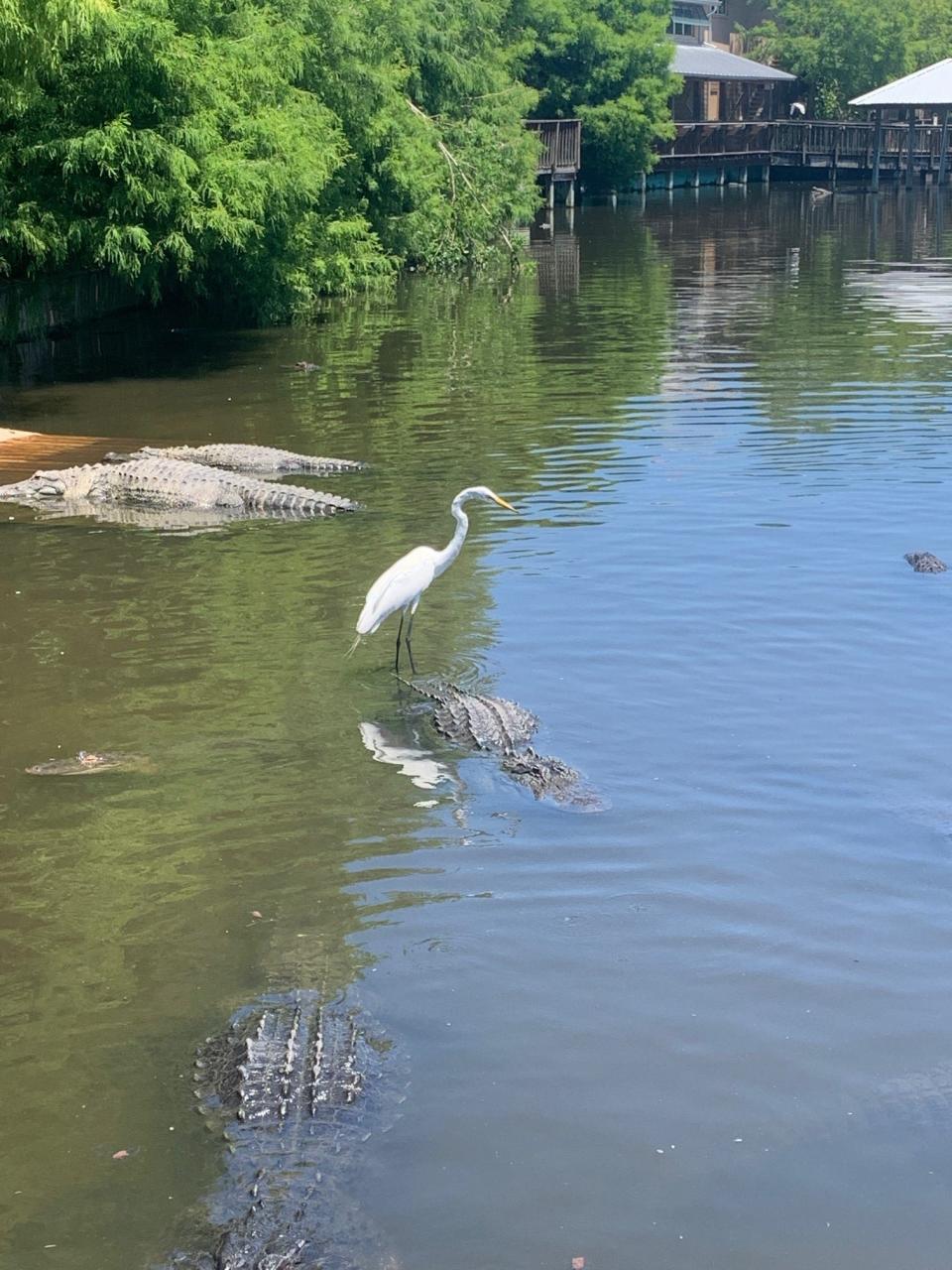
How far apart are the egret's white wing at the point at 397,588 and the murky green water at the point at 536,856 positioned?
0.56 metres

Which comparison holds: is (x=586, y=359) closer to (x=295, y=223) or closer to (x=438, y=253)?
(x=295, y=223)

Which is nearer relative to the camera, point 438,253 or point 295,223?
point 295,223

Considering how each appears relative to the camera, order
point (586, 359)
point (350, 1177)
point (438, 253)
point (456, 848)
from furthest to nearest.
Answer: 1. point (438, 253)
2. point (586, 359)
3. point (456, 848)
4. point (350, 1177)

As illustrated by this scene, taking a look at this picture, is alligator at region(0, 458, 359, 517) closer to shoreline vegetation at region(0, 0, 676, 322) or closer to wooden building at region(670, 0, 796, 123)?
shoreline vegetation at region(0, 0, 676, 322)

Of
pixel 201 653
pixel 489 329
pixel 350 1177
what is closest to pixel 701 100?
pixel 489 329

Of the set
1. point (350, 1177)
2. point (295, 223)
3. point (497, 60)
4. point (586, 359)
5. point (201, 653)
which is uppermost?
point (497, 60)

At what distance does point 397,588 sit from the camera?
10.9 metres

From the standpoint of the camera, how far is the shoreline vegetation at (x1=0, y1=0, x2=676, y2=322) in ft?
70.2

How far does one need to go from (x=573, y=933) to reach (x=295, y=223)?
19.9 m

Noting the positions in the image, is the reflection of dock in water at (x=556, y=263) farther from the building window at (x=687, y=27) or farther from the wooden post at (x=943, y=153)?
the building window at (x=687, y=27)

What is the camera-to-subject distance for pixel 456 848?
27.9 feet

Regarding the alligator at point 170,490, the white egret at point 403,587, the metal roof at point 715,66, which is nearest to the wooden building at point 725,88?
the metal roof at point 715,66

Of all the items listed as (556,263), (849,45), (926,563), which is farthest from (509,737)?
(849,45)

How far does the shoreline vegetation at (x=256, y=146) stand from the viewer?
2139cm
